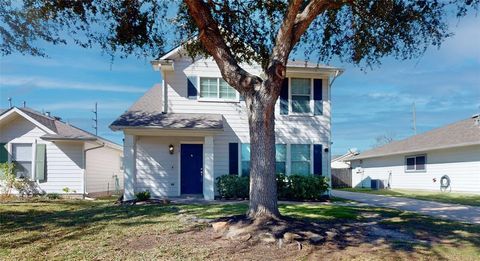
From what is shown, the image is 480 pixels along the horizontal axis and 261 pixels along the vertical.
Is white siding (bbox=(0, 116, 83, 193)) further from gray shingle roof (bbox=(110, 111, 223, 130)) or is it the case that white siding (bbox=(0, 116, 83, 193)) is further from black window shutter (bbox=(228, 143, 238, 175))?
black window shutter (bbox=(228, 143, 238, 175))

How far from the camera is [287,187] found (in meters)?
14.8

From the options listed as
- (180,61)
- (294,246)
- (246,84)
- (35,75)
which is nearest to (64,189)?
(35,75)

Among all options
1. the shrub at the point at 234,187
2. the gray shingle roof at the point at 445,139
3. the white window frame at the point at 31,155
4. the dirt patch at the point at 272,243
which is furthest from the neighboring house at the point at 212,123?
the gray shingle roof at the point at 445,139

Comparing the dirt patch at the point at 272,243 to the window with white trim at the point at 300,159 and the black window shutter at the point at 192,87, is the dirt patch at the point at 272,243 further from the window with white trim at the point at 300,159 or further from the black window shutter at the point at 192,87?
the black window shutter at the point at 192,87

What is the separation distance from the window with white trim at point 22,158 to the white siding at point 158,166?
5.08 m

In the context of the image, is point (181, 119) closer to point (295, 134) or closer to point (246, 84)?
point (295, 134)

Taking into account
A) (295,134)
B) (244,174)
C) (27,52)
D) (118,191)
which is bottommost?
(118,191)

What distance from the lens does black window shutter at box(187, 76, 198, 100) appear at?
50.4 feet

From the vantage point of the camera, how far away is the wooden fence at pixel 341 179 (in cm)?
2930

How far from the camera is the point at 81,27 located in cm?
934

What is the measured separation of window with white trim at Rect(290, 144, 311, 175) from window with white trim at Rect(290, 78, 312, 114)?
1480 mm

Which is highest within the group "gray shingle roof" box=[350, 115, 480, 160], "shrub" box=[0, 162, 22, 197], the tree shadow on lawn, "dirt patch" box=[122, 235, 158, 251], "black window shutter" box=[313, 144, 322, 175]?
"gray shingle roof" box=[350, 115, 480, 160]

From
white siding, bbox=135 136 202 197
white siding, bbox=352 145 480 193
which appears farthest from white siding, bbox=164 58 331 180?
white siding, bbox=352 145 480 193

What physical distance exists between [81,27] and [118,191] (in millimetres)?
13988
